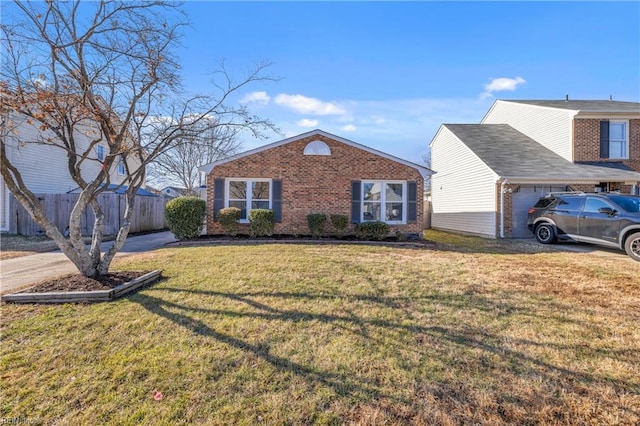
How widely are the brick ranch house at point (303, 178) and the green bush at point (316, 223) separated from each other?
1.92 ft

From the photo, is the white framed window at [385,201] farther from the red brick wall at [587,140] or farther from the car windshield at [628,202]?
the red brick wall at [587,140]

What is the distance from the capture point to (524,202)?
1248cm

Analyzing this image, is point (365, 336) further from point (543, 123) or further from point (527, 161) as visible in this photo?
point (543, 123)

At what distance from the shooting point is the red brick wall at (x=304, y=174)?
11.5m

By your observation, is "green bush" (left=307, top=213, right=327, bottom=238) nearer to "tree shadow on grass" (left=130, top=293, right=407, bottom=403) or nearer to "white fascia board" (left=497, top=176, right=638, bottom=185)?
"tree shadow on grass" (left=130, top=293, right=407, bottom=403)

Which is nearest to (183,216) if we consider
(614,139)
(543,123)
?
(543,123)

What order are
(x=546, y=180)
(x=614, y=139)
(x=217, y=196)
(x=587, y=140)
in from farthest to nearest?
1. (x=614, y=139)
2. (x=587, y=140)
3. (x=546, y=180)
4. (x=217, y=196)

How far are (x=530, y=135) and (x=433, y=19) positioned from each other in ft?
34.2

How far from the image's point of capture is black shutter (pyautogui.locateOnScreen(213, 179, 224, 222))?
1131cm

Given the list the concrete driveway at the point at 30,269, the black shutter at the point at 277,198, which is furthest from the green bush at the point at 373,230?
the concrete driveway at the point at 30,269

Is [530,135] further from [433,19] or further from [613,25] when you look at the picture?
[433,19]

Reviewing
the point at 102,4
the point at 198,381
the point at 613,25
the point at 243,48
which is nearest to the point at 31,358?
the point at 198,381

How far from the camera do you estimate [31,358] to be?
2912mm

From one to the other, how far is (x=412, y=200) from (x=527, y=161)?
6197 millimetres
